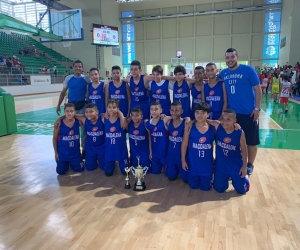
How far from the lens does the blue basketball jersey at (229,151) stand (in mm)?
2887

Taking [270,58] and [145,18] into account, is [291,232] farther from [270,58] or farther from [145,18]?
[145,18]

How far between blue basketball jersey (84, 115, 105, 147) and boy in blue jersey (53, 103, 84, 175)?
178 mm

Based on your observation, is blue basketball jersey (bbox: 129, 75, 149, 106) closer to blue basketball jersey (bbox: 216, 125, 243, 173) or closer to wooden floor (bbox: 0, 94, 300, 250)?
wooden floor (bbox: 0, 94, 300, 250)

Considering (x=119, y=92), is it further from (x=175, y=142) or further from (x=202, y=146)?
(x=202, y=146)

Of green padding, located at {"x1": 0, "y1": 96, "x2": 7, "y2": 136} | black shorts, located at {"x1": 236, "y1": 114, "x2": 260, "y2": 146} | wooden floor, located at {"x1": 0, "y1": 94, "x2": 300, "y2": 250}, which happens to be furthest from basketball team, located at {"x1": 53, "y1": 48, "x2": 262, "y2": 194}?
green padding, located at {"x1": 0, "y1": 96, "x2": 7, "y2": 136}

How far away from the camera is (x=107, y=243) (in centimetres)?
210

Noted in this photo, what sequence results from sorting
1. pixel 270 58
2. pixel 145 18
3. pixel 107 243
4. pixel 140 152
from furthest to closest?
pixel 145 18 < pixel 270 58 < pixel 140 152 < pixel 107 243

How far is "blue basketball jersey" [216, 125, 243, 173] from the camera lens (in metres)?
2.89

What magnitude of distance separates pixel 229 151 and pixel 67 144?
2.21 m

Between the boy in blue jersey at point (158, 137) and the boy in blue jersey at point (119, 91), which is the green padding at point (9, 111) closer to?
the boy in blue jersey at point (119, 91)

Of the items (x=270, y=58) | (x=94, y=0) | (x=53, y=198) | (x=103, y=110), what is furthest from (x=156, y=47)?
(x=53, y=198)

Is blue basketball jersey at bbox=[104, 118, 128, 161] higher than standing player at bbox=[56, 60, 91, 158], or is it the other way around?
standing player at bbox=[56, 60, 91, 158]

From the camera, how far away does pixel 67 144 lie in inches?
145

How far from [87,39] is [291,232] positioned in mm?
23390
